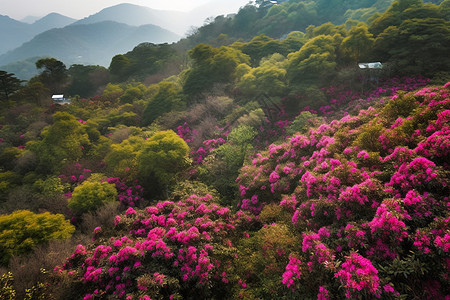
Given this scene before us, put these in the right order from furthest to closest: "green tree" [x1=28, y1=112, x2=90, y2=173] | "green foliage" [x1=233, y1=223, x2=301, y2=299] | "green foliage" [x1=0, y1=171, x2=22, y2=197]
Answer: "green tree" [x1=28, y1=112, x2=90, y2=173] → "green foliage" [x1=0, y1=171, x2=22, y2=197] → "green foliage" [x1=233, y1=223, x2=301, y2=299]

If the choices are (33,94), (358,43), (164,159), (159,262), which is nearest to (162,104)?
(164,159)

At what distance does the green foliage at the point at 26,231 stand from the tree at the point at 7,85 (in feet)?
86.4

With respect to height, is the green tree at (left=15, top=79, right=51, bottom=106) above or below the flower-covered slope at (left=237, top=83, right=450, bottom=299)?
above

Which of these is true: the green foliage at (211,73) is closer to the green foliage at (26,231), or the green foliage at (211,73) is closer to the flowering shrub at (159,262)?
the green foliage at (26,231)

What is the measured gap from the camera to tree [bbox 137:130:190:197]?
11.0 metres

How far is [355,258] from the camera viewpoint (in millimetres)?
3719

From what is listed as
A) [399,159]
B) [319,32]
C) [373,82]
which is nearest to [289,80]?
[373,82]

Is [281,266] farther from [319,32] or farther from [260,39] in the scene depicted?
[260,39]

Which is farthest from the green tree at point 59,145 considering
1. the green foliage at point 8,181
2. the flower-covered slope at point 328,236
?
the flower-covered slope at point 328,236

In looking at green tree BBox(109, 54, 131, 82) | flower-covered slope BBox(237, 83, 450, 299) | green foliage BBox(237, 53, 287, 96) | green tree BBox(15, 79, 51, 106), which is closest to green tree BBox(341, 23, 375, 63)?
green foliage BBox(237, 53, 287, 96)

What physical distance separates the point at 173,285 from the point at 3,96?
33083 millimetres

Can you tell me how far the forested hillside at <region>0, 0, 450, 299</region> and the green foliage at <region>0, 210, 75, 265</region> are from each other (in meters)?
0.05

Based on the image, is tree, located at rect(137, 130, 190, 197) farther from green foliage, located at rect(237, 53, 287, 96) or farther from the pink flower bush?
the pink flower bush

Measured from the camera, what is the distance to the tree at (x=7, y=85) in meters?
24.6
